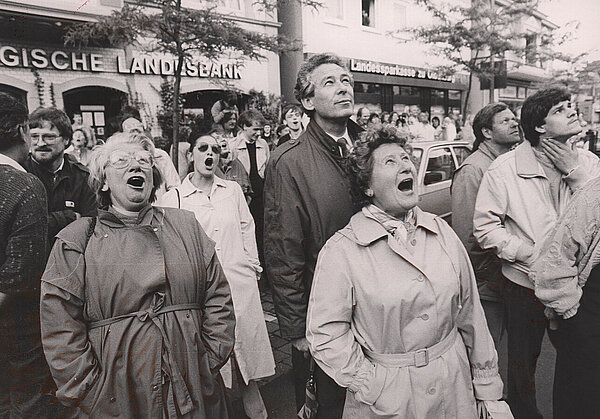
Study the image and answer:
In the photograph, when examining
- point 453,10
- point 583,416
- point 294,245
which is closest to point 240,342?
point 294,245

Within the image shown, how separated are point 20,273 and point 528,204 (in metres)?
2.74

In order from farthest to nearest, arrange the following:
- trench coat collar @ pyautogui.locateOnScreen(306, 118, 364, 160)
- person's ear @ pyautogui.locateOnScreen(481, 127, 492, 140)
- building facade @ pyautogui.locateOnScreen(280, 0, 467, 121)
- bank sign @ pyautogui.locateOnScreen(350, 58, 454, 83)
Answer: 1. bank sign @ pyautogui.locateOnScreen(350, 58, 454, 83)
2. building facade @ pyautogui.locateOnScreen(280, 0, 467, 121)
3. person's ear @ pyautogui.locateOnScreen(481, 127, 492, 140)
4. trench coat collar @ pyautogui.locateOnScreen(306, 118, 364, 160)

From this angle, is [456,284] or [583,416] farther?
[583,416]

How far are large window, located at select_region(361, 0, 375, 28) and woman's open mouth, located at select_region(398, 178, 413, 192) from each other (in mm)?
10741

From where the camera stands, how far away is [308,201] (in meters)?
2.38

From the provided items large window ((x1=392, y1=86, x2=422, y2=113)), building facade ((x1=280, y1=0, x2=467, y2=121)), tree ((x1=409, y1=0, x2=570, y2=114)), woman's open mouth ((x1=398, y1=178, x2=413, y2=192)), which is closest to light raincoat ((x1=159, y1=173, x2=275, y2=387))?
woman's open mouth ((x1=398, y1=178, x2=413, y2=192))

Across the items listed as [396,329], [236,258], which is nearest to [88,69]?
[236,258]

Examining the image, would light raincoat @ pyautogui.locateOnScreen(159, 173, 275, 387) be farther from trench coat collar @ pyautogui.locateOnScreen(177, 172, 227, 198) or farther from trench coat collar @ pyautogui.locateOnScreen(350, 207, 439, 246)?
trench coat collar @ pyautogui.locateOnScreen(350, 207, 439, 246)

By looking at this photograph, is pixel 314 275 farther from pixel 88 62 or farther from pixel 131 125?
pixel 88 62

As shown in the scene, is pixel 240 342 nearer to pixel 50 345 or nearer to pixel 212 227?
pixel 212 227

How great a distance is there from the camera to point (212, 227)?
3211 mm

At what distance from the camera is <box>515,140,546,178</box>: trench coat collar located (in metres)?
2.78

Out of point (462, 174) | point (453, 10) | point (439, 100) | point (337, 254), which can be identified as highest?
point (453, 10)

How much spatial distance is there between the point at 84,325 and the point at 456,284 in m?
1.50
